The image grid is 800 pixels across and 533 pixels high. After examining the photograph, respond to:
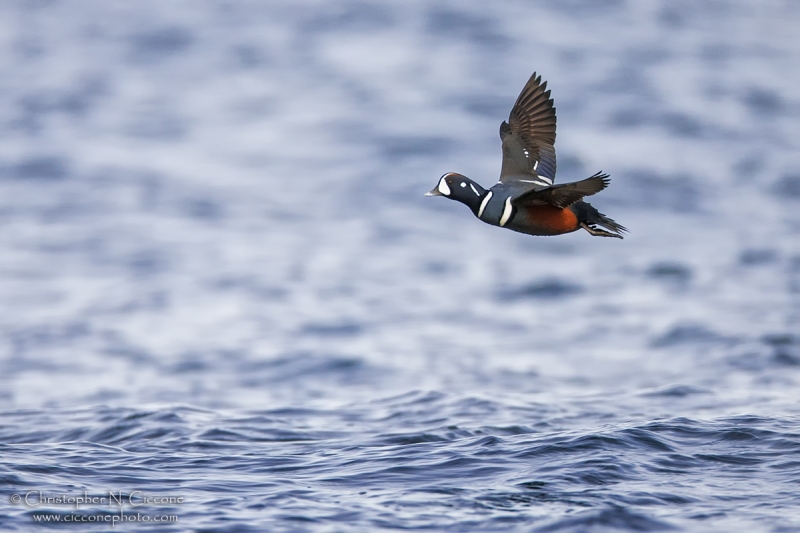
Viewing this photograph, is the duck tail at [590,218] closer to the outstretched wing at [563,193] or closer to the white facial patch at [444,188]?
the outstretched wing at [563,193]

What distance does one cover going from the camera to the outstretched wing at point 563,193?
6.32 m

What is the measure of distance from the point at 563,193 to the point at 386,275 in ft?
32.5

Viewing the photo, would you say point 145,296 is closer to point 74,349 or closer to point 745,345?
point 74,349

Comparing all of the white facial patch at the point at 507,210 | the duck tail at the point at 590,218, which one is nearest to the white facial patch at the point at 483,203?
the white facial patch at the point at 507,210

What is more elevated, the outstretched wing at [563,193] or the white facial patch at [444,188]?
the white facial patch at [444,188]

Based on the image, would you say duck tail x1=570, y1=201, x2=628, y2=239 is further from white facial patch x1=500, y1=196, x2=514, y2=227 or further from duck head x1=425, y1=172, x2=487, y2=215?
duck head x1=425, y1=172, x2=487, y2=215

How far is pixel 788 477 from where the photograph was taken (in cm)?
768

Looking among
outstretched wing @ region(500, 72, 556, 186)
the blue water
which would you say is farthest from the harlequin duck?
the blue water

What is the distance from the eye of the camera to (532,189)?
22.1 ft

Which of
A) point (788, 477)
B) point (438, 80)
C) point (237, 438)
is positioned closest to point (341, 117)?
point (438, 80)

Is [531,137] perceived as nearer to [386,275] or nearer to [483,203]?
[483,203]

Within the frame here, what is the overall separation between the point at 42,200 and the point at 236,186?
3358mm

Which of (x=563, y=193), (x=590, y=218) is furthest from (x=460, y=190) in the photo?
(x=590, y=218)

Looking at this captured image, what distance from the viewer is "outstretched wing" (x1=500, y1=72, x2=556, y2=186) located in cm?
784
